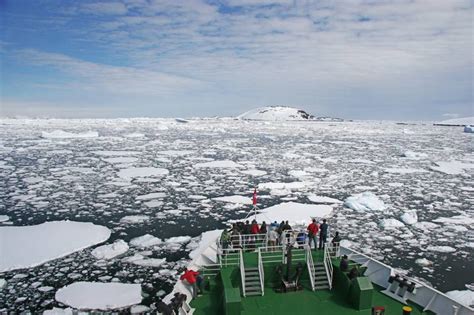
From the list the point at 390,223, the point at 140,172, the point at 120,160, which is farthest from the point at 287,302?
the point at 120,160

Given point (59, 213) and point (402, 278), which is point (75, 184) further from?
point (402, 278)

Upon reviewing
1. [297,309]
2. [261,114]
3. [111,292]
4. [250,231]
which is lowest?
[111,292]

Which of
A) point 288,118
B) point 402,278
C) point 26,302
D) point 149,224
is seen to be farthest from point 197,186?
point 288,118

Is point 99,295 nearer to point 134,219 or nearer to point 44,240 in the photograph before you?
point 44,240

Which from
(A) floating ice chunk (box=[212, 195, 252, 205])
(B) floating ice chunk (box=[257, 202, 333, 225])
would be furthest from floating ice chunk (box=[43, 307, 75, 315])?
(A) floating ice chunk (box=[212, 195, 252, 205])

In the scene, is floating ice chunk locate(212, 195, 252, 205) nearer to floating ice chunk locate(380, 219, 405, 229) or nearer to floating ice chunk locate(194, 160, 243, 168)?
floating ice chunk locate(380, 219, 405, 229)

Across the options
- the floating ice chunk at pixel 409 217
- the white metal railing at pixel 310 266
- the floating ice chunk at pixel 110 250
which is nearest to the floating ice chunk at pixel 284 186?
the floating ice chunk at pixel 409 217

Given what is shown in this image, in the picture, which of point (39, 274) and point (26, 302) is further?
point (39, 274)
